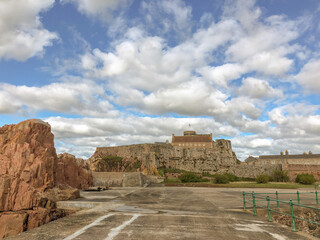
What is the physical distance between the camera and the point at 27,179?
16.1 metres

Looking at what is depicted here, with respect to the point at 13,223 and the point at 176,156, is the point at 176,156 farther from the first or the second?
the point at 13,223

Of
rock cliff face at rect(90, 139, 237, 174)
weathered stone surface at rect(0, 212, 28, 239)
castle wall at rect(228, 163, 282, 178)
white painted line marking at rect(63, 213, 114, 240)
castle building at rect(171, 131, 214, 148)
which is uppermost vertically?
castle building at rect(171, 131, 214, 148)

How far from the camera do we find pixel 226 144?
243 feet

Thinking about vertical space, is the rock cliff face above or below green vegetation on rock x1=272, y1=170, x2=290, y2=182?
above

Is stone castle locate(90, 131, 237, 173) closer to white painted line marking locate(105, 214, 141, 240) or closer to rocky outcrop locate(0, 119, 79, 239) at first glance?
rocky outcrop locate(0, 119, 79, 239)

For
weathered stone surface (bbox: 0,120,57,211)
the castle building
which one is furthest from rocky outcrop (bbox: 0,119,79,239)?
the castle building

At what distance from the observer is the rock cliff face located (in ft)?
184

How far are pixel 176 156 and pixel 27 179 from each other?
45990 millimetres

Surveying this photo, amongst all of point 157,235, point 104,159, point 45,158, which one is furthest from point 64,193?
point 104,159

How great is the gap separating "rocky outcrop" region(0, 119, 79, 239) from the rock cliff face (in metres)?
35.8

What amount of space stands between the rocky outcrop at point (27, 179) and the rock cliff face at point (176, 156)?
117ft

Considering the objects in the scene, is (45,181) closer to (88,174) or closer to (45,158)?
(45,158)

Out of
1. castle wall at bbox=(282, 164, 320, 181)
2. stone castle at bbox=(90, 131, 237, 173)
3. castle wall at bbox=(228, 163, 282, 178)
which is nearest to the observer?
castle wall at bbox=(282, 164, 320, 181)

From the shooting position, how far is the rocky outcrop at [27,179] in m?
12.2
